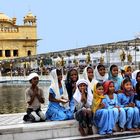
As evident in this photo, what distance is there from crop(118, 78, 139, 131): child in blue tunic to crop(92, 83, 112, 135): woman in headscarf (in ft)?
1.25

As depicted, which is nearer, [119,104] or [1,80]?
[119,104]

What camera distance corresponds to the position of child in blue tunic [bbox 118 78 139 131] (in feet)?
24.6

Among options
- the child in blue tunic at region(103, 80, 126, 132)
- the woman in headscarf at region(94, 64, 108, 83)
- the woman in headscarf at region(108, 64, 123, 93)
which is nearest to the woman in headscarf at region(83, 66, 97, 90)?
the woman in headscarf at region(94, 64, 108, 83)

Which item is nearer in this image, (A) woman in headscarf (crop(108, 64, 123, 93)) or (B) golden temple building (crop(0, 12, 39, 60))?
(A) woman in headscarf (crop(108, 64, 123, 93))

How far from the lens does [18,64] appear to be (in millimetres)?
65625

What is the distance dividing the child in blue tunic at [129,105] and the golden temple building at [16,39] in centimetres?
6387

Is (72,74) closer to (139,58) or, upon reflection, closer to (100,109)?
(100,109)

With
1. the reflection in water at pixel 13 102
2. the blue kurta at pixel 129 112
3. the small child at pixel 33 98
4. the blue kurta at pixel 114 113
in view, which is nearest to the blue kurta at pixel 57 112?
the small child at pixel 33 98

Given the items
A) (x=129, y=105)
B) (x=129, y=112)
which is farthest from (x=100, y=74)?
(x=129, y=112)

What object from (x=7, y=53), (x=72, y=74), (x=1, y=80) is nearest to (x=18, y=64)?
(x=7, y=53)

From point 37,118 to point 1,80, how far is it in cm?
4189

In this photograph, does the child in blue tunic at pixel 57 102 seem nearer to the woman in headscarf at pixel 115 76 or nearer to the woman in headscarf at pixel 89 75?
the woman in headscarf at pixel 89 75

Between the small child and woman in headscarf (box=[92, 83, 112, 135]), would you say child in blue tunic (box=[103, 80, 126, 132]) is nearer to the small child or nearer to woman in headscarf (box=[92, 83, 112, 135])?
woman in headscarf (box=[92, 83, 112, 135])

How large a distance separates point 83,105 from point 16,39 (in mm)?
65500
